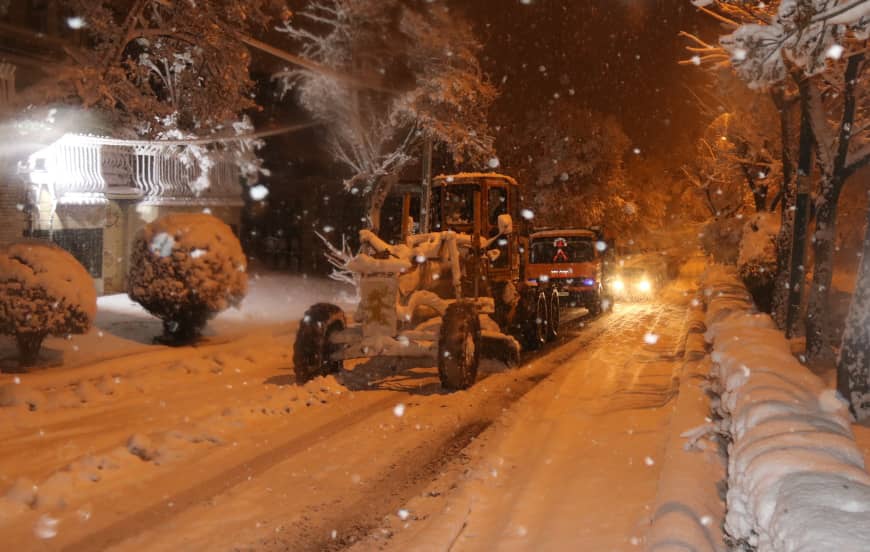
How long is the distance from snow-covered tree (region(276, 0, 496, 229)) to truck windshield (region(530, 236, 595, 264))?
11.5 feet

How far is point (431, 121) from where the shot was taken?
71.3 feet

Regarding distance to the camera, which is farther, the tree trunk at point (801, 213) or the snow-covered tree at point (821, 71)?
the tree trunk at point (801, 213)

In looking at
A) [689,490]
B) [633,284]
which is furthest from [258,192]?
[689,490]

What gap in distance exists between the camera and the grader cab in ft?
35.2

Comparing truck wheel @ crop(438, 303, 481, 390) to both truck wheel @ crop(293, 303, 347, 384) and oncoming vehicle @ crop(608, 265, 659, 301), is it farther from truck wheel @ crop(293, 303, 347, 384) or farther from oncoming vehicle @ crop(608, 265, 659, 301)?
oncoming vehicle @ crop(608, 265, 659, 301)

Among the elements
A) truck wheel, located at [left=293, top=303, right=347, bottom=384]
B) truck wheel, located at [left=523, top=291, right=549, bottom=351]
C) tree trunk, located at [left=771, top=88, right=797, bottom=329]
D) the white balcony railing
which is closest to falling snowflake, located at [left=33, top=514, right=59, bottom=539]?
truck wheel, located at [left=293, top=303, right=347, bottom=384]

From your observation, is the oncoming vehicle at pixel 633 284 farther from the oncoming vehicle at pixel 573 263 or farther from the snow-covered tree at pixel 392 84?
the snow-covered tree at pixel 392 84

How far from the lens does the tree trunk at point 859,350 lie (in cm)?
820

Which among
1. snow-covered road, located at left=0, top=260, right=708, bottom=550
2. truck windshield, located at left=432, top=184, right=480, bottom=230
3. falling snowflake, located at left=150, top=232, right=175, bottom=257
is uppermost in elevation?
truck windshield, located at left=432, top=184, right=480, bottom=230

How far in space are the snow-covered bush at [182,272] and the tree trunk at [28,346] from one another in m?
2.30

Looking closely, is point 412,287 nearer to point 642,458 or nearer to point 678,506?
point 642,458

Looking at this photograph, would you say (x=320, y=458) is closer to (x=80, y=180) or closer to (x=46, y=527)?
(x=46, y=527)

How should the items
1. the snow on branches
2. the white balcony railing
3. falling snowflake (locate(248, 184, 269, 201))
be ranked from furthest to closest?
falling snowflake (locate(248, 184, 269, 201))
the white balcony railing
the snow on branches

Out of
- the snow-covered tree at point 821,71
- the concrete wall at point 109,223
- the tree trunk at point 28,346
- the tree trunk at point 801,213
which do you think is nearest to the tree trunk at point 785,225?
the snow-covered tree at point 821,71
